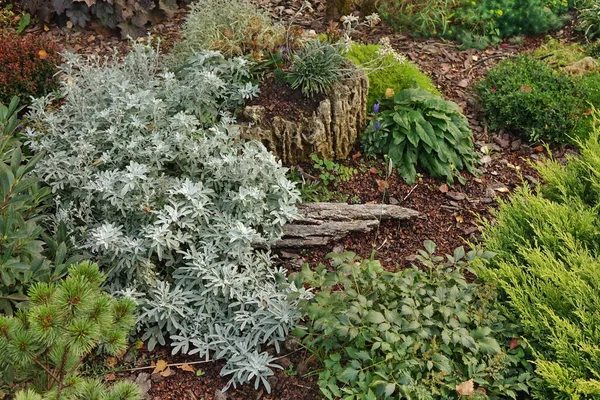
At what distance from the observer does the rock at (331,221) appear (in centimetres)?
402

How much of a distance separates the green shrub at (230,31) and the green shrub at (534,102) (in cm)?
197

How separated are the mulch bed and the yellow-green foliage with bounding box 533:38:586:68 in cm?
27

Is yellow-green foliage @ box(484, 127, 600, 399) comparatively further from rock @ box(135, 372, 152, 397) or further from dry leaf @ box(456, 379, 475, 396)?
rock @ box(135, 372, 152, 397)

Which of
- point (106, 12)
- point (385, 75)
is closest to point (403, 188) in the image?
point (385, 75)

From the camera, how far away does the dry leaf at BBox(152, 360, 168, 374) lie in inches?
134

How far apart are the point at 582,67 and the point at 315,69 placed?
294 cm

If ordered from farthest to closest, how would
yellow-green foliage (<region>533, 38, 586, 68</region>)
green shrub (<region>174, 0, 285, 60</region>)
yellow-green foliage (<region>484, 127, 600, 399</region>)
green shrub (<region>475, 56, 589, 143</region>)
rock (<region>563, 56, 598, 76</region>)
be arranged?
yellow-green foliage (<region>533, 38, 586, 68</region>) → rock (<region>563, 56, 598, 76</region>) → green shrub (<region>475, 56, 589, 143</region>) → green shrub (<region>174, 0, 285, 60</region>) → yellow-green foliage (<region>484, 127, 600, 399</region>)

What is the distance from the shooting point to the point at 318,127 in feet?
14.2

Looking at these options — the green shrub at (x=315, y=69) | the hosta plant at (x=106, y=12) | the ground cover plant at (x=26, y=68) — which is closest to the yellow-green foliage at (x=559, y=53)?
the green shrub at (x=315, y=69)

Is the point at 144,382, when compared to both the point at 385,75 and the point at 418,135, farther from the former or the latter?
the point at 385,75

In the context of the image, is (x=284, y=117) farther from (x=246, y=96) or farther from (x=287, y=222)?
(x=287, y=222)

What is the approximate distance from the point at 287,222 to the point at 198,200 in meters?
0.74

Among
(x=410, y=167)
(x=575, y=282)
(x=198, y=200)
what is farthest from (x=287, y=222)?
(x=575, y=282)

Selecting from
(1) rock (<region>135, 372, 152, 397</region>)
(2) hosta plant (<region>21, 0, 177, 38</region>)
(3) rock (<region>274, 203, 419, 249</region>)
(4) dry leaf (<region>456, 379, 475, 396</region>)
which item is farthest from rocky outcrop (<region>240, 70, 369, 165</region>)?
(2) hosta plant (<region>21, 0, 177, 38</region>)
